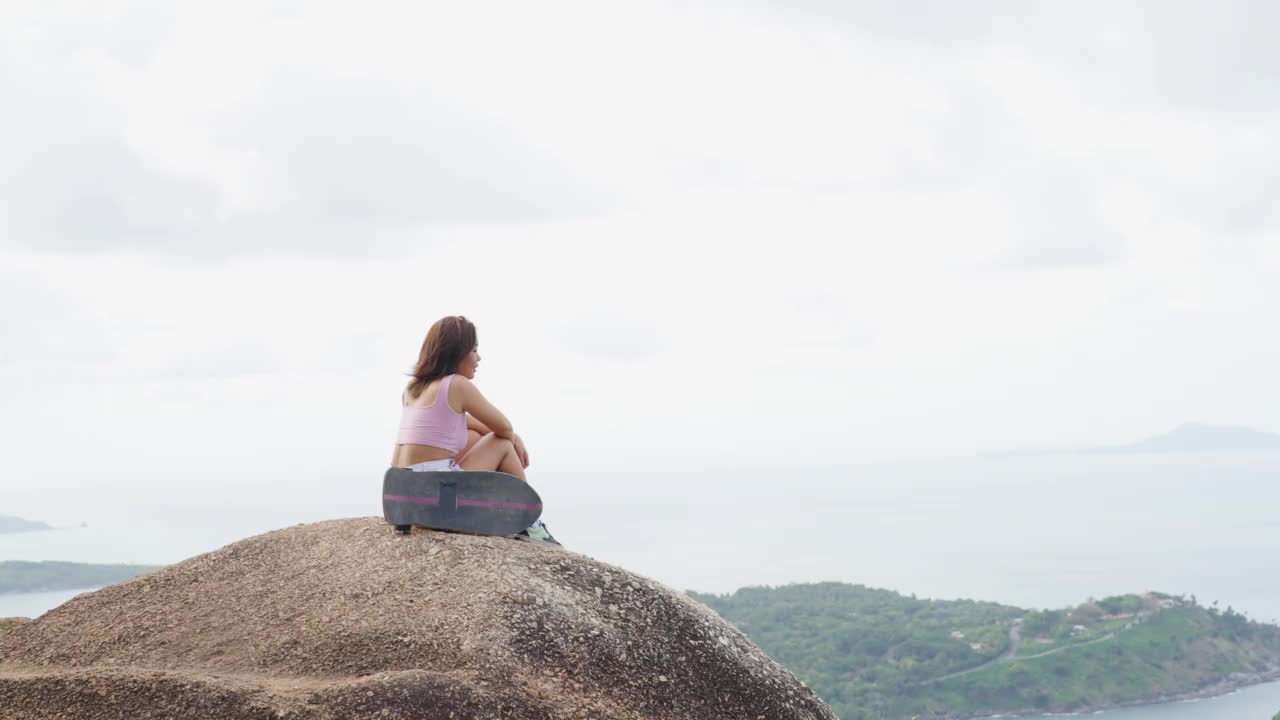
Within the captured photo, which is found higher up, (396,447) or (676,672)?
(396,447)

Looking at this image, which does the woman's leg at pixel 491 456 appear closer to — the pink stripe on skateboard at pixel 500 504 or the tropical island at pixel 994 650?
the pink stripe on skateboard at pixel 500 504

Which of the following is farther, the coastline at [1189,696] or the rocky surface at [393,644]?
the coastline at [1189,696]

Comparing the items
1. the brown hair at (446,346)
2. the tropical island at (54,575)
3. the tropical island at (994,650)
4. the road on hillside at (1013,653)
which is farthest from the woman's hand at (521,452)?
the tropical island at (54,575)

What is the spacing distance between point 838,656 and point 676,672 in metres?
79.7

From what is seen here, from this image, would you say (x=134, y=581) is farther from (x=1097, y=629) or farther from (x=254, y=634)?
(x=1097, y=629)

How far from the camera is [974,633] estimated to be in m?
96.6

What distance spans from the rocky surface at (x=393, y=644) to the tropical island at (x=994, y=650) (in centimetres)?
6405

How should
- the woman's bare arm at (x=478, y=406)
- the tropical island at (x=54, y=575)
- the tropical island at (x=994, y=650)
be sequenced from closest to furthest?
1. the woman's bare arm at (x=478, y=406)
2. the tropical island at (x=994, y=650)
3. the tropical island at (x=54, y=575)

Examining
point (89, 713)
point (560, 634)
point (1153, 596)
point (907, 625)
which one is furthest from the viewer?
point (1153, 596)

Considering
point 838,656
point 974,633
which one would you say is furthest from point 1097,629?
point 838,656

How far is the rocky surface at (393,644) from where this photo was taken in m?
8.03

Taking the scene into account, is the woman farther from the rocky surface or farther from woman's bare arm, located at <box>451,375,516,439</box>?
the rocky surface

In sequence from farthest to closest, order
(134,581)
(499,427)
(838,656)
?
(838,656) < (134,581) < (499,427)

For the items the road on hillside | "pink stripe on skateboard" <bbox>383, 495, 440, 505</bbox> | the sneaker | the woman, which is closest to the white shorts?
the woman
